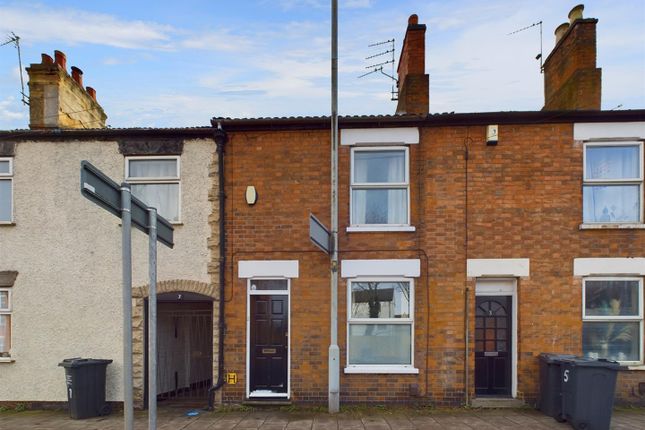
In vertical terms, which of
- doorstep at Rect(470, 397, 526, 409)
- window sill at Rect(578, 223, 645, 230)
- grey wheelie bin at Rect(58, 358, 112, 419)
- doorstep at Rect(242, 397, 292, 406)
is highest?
window sill at Rect(578, 223, 645, 230)

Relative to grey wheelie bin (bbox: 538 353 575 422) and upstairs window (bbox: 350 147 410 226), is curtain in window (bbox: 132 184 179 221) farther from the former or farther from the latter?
grey wheelie bin (bbox: 538 353 575 422)

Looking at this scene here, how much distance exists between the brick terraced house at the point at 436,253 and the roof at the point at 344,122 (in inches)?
1.5

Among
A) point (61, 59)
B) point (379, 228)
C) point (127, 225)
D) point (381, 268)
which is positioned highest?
point (61, 59)

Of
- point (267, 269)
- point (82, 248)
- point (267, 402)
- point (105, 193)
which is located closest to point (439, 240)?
point (267, 269)

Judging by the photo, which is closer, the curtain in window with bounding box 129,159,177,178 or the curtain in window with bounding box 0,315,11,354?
the curtain in window with bounding box 0,315,11,354

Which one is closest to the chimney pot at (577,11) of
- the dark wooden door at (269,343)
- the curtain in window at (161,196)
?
the dark wooden door at (269,343)

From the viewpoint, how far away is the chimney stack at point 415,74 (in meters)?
8.41

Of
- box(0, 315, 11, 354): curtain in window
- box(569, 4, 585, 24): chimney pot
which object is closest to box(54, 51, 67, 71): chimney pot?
box(0, 315, 11, 354): curtain in window

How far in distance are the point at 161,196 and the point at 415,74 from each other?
5846mm

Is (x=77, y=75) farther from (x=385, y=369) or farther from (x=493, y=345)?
(x=493, y=345)

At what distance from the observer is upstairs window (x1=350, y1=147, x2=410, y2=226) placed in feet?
25.7

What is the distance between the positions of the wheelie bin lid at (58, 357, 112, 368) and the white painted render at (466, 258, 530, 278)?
277 inches

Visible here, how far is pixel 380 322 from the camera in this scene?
302 inches

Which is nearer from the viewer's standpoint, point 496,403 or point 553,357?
point 553,357
